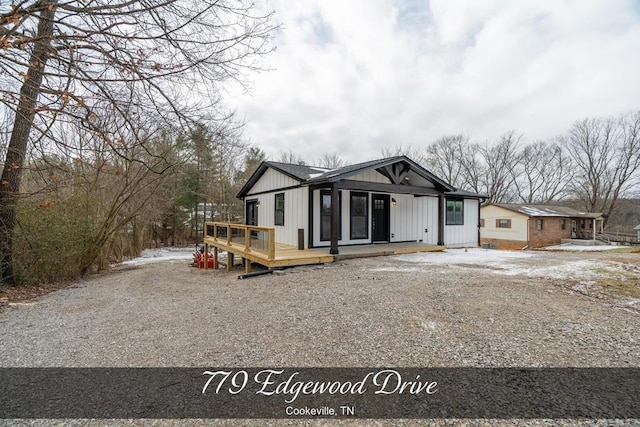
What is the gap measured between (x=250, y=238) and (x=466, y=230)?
9475mm

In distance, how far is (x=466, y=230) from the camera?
1277cm

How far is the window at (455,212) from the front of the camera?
12.2 meters

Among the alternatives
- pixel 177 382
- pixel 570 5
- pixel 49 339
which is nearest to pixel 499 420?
pixel 177 382

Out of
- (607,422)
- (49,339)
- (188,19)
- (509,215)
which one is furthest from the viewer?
(509,215)

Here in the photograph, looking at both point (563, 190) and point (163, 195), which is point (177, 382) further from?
point (563, 190)

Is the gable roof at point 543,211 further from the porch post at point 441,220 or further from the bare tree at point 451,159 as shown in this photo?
the porch post at point 441,220

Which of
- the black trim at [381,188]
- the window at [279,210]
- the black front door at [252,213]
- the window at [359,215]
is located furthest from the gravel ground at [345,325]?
the black front door at [252,213]

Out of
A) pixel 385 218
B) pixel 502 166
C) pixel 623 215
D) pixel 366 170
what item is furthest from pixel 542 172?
pixel 366 170

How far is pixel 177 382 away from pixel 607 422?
3.10 meters

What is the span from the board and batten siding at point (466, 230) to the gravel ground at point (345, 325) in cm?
600

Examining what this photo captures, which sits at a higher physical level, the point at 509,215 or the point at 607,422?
the point at 509,215

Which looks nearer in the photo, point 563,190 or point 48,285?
point 48,285

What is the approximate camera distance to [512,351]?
2855 mm

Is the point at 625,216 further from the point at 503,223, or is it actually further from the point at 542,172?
the point at 503,223
